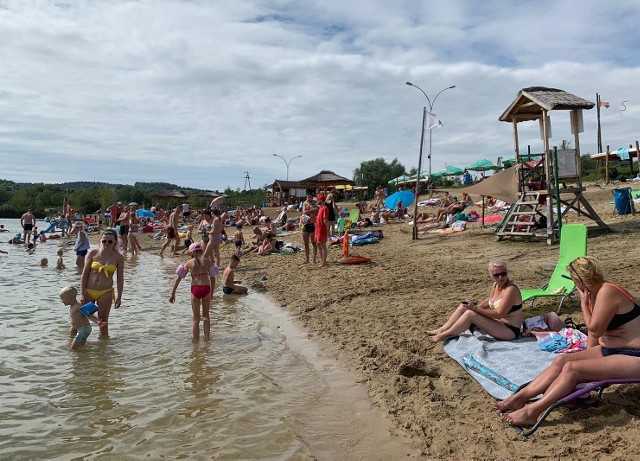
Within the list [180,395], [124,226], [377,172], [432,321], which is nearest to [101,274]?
[180,395]

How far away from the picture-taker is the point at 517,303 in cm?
469

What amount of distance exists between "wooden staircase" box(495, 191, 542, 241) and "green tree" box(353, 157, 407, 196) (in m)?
42.4

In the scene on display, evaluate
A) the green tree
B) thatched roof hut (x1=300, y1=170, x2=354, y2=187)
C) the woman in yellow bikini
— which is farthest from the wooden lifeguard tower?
the green tree

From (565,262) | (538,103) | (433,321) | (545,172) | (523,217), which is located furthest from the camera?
(523,217)

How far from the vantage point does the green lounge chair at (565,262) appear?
5.48 m

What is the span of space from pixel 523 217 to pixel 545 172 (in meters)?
1.29

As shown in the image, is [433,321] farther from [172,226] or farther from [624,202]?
[172,226]

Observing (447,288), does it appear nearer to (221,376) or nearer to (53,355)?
(221,376)

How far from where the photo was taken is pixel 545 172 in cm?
1130

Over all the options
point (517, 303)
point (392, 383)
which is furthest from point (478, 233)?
point (392, 383)

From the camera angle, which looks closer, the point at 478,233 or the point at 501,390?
the point at 501,390

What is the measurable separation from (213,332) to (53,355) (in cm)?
185

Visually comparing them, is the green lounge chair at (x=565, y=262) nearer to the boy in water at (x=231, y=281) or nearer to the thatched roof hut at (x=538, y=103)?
the boy in water at (x=231, y=281)

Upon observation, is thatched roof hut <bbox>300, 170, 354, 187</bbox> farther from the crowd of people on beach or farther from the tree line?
the crowd of people on beach
